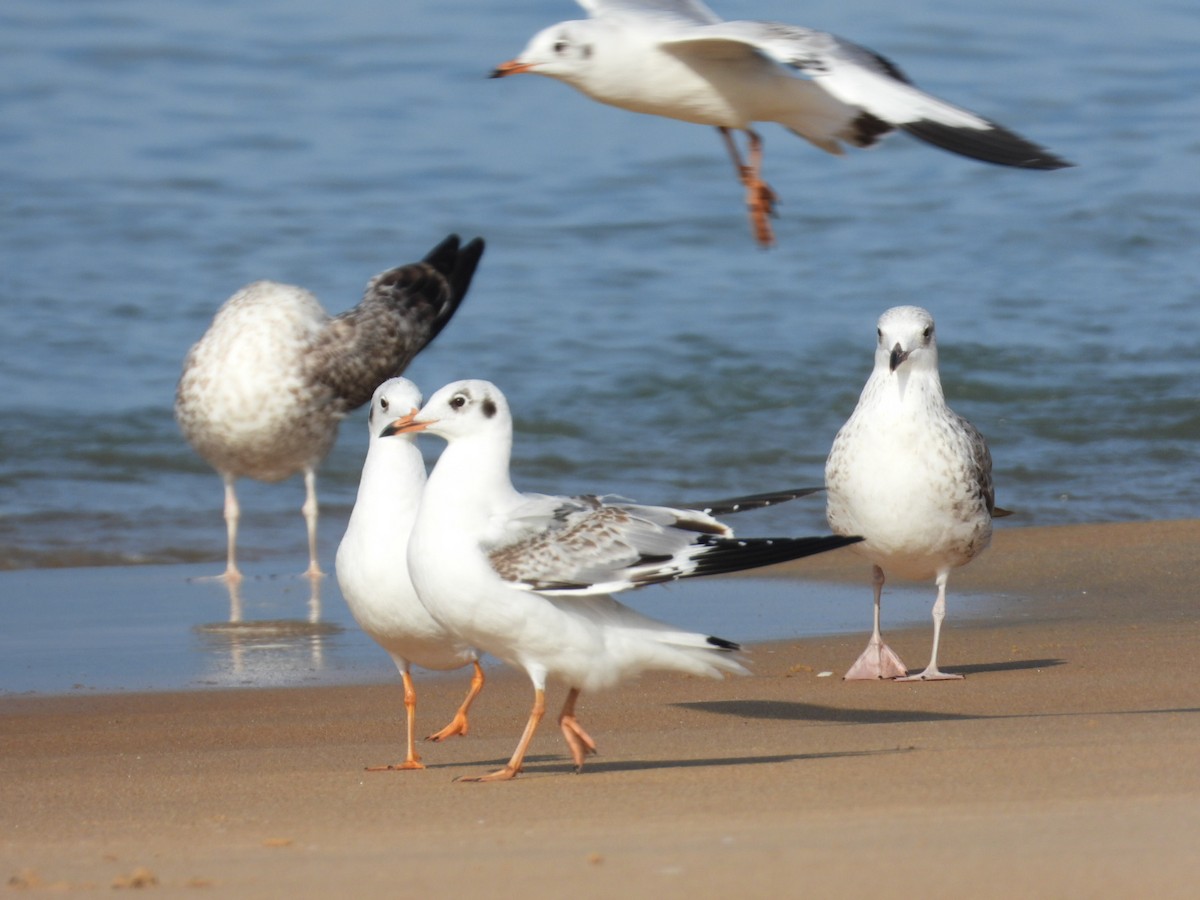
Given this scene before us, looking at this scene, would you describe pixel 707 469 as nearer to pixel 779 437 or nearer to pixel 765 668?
pixel 779 437

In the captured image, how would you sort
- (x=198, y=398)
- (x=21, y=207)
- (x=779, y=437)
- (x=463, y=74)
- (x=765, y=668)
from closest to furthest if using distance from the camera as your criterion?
(x=765, y=668) < (x=198, y=398) < (x=779, y=437) < (x=21, y=207) < (x=463, y=74)

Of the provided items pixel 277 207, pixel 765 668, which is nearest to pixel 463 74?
pixel 277 207

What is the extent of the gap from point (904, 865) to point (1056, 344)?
10740mm

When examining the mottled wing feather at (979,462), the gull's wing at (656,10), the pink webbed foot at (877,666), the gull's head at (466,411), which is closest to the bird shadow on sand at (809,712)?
the pink webbed foot at (877,666)

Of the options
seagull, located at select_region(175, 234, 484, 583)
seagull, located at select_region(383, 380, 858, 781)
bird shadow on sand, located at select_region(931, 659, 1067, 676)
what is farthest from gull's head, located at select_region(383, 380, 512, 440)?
seagull, located at select_region(175, 234, 484, 583)

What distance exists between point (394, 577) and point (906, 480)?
1807mm

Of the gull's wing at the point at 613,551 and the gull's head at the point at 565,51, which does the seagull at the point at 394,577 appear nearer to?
the gull's wing at the point at 613,551

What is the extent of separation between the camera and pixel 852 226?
17.3 metres

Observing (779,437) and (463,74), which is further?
(463,74)

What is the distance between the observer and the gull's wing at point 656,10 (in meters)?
6.52

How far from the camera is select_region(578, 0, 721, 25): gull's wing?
6523 mm

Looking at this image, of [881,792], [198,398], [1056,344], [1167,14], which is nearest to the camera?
[881,792]

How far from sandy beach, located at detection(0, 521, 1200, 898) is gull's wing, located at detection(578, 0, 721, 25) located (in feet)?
7.14

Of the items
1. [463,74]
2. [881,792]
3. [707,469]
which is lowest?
[707,469]
